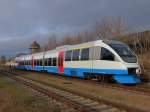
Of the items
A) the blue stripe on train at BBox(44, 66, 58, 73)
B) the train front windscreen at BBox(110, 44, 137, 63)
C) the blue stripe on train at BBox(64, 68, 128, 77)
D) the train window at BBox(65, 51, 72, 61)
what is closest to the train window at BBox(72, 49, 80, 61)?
the blue stripe on train at BBox(64, 68, 128, 77)

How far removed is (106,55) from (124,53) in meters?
1.24

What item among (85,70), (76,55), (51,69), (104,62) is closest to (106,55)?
(104,62)

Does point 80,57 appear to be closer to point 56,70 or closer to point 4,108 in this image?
point 56,70

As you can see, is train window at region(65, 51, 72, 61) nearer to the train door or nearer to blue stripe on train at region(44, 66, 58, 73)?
the train door

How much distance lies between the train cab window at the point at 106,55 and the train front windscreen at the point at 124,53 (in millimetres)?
497

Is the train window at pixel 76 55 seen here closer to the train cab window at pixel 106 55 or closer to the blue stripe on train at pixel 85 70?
the blue stripe on train at pixel 85 70

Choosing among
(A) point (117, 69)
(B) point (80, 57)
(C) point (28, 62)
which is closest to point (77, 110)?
(A) point (117, 69)

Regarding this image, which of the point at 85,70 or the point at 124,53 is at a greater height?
the point at 124,53

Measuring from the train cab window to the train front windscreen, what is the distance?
497mm

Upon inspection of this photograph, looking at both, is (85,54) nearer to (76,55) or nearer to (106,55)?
(76,55)

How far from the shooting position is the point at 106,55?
20562mm

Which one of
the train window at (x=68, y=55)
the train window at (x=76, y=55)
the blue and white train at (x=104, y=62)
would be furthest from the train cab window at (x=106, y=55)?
the train window at (x=68, y=55)

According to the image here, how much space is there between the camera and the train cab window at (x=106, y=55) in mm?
20094

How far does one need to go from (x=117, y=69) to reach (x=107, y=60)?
1275 millimetres
